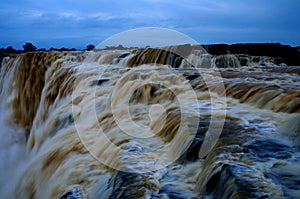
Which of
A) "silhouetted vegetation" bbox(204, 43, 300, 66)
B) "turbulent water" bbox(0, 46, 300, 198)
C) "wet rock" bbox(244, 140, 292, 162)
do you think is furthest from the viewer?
"silhouetted vegetation" bbox(204, 43, 300, 66)

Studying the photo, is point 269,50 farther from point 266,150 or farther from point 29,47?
point 29,47

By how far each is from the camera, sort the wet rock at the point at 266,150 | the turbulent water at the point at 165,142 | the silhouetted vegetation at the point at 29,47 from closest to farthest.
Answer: the turbulent water at the point at 165,142
the wet rock at the point at 266,150
the silhouetted vegetation at the point at 29,47

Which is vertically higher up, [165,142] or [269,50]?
[269,50]

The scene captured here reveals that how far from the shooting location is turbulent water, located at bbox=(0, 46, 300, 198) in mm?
3029

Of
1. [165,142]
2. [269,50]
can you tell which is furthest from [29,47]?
[165,142]

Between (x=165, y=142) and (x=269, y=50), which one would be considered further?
(x=269, y=50)

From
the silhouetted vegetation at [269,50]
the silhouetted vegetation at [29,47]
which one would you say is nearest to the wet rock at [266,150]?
the silhouetted vegetation at [269,50]

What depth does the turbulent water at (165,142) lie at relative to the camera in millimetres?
3029

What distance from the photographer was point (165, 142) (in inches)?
171

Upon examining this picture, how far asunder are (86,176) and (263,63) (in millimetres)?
13450

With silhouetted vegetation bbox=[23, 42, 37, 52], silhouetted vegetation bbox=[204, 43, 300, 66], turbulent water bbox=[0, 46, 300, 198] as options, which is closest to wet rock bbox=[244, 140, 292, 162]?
turbulent water bbox=[0, 46, 300, 198]

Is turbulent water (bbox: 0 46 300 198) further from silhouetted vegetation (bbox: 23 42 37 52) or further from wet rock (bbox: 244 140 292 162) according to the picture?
silhouetted vegetation (bbox: 23 42 37 52)

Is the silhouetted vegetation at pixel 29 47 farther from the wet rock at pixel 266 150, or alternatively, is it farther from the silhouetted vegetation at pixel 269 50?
the wet rock at pixel 266 150

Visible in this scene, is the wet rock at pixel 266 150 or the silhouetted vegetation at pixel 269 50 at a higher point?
the silhouetted vegetation at pixel 269 50
